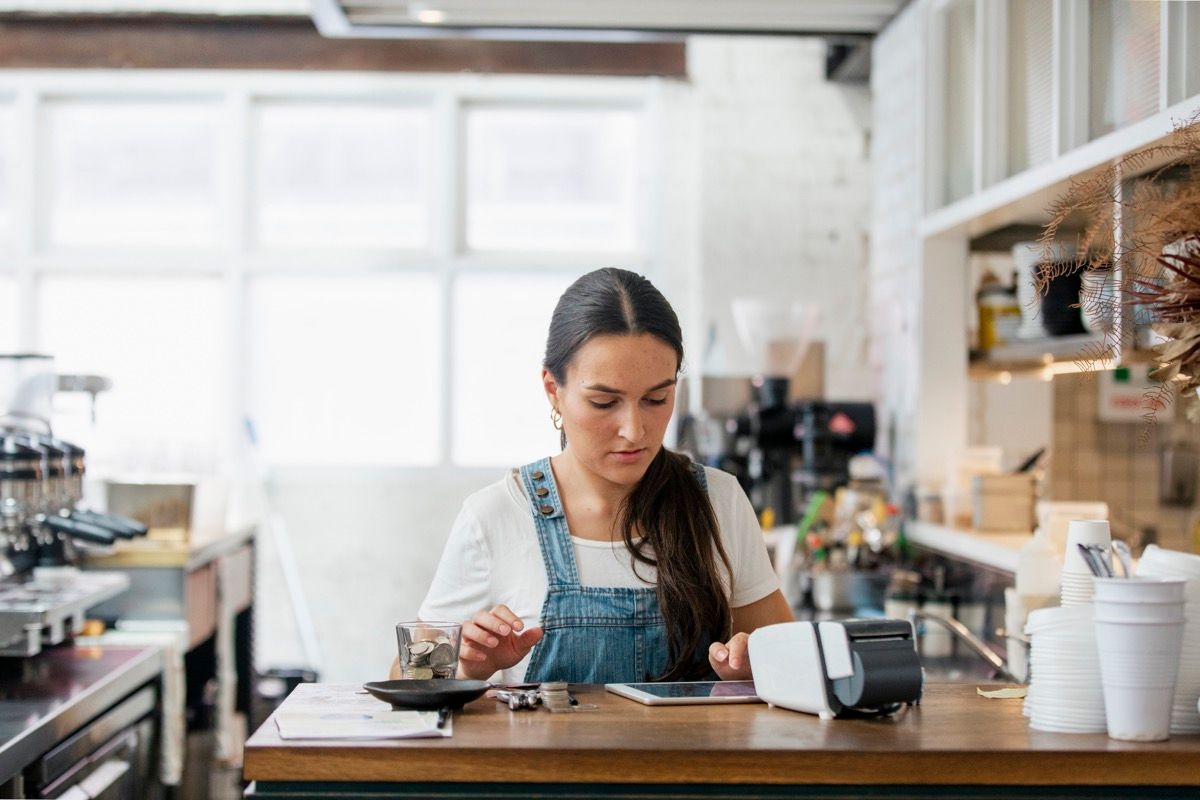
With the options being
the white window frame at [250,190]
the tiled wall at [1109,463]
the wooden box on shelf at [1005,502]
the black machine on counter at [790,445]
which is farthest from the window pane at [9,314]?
the tiled wall at [1109,463]

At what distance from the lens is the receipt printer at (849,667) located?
1805 millimetres

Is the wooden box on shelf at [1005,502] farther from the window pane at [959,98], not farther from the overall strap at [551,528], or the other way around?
the overall strap at [551,528]

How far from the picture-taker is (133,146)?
634 centimetres

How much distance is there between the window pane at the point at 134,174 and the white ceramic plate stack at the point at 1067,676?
5.16m

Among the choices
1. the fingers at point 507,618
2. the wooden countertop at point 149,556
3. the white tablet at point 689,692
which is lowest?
the wooden countertop at point 149,556

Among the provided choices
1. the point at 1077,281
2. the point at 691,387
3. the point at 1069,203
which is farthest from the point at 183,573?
the point at 1069,203

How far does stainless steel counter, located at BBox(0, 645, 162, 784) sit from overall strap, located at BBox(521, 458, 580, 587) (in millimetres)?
1009

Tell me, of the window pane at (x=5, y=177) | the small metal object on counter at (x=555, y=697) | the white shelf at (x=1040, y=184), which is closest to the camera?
the small metal object on counter at (x=555, y=697)

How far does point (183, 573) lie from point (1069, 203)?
10.3 ft

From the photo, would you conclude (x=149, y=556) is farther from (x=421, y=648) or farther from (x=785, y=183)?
(x=785, y=183)

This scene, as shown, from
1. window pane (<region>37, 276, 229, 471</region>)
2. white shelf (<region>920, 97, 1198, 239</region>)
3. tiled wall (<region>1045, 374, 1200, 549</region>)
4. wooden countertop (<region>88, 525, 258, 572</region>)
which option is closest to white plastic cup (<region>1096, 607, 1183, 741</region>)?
white shelf (<region>920, 97, 1198, 239</region>)

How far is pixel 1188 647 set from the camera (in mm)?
1798

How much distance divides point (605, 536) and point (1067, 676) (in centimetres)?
78

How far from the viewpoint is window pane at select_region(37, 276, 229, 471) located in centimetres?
629
